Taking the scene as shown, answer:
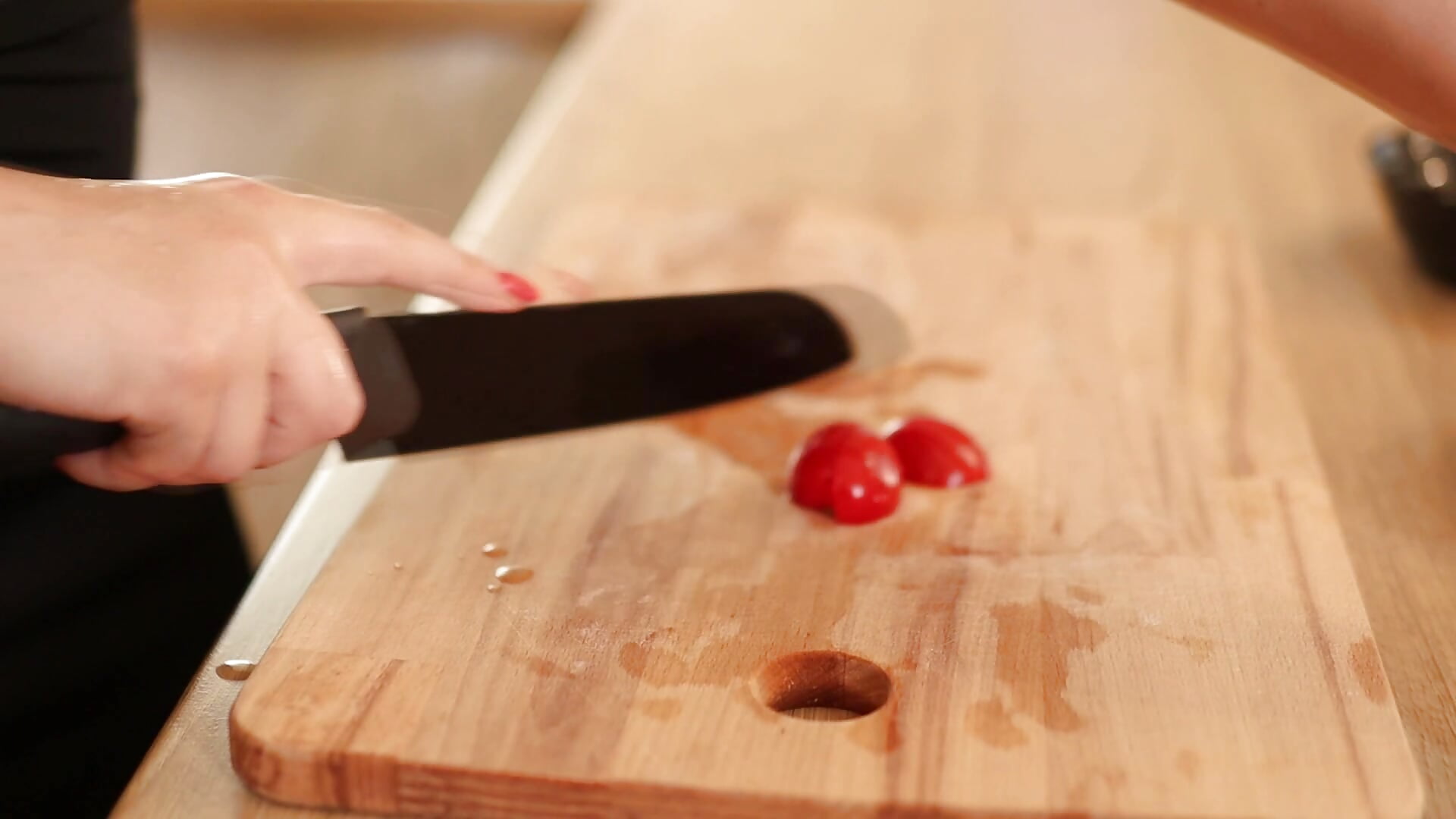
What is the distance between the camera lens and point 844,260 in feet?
4.02

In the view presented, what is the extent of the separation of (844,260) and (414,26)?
1.30 meters

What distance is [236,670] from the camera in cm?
77

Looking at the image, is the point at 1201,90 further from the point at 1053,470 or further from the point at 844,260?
the point at 1053,470

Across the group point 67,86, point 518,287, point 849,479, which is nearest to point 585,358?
point 518,287

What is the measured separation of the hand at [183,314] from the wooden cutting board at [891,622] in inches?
5.5

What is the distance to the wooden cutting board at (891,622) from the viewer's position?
650 mm

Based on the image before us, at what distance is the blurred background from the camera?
212cm

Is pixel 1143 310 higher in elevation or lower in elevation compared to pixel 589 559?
higher

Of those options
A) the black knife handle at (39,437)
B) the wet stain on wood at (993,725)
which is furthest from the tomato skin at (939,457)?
the black knife handle at (39,437)

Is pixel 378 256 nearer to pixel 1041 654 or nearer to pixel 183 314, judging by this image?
pixel 183 314

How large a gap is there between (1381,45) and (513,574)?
1.94 ft

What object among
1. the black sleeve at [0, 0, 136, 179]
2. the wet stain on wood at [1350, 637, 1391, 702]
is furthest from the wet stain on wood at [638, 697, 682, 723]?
the black sleeve at [0, 0, 136, 179]

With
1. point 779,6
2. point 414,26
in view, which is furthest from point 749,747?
point 414,26

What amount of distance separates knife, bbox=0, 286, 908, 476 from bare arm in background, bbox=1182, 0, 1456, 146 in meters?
0.36
